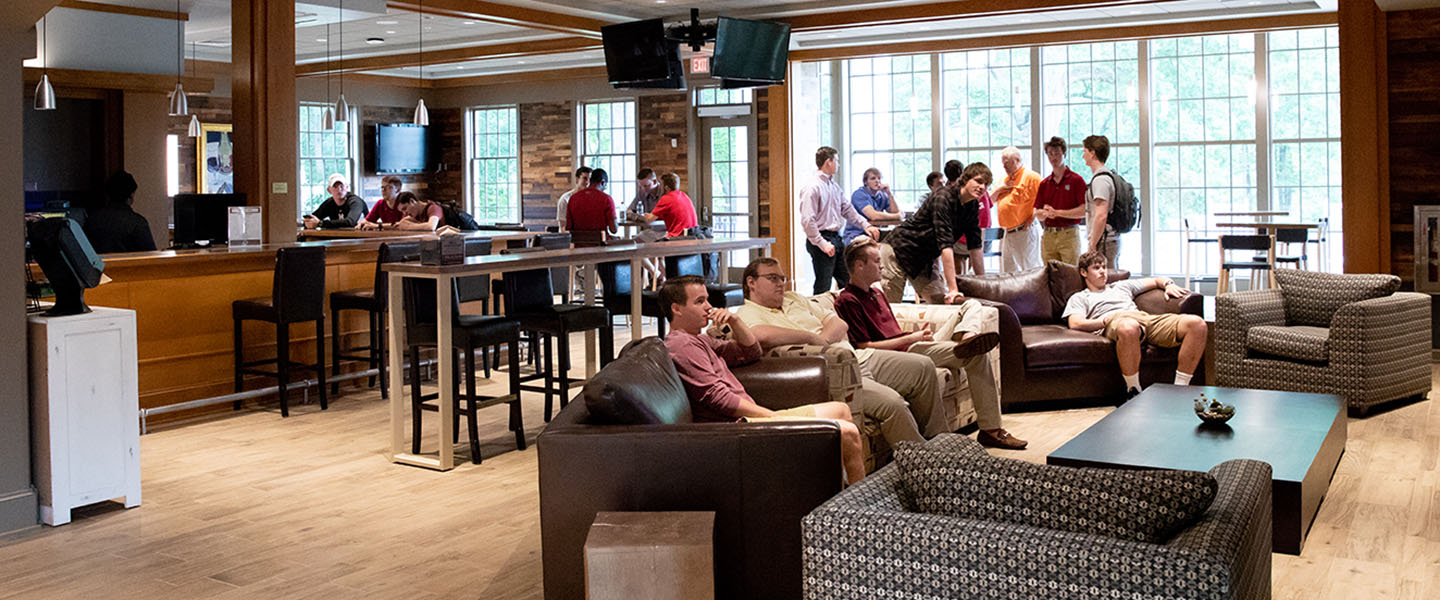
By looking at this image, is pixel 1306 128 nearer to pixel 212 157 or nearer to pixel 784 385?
pixel 784 385

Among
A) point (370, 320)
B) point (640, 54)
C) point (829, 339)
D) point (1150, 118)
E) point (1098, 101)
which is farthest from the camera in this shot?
point (1098, 101)

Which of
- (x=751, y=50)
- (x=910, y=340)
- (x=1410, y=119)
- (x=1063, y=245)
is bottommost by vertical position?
(x=910, y=340)

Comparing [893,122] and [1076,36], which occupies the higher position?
[1076,36]

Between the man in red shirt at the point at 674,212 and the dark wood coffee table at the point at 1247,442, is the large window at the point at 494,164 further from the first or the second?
the dark wood coffee table at the point at 1247,442

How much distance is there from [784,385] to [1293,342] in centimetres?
355

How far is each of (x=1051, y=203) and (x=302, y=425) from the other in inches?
207

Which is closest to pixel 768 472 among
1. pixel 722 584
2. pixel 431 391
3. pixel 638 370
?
pixel 722 584

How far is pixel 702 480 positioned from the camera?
332cm

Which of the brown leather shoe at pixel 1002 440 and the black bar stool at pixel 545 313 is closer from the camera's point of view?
the brown leather shoe at pixel 1002 440

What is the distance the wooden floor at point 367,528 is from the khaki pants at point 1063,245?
252cm

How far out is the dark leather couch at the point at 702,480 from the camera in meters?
3.29

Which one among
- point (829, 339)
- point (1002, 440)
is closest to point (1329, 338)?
point (1002, 440)

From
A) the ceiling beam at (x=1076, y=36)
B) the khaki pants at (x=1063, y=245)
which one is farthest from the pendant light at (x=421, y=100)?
the khaki pants at (x=1063, y=245)

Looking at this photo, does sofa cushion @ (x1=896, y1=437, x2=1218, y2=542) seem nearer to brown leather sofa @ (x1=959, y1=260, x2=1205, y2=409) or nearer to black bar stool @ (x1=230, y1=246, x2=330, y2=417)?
brown leather sofa @ (x1=959, y1=260, x2=1205, y2=409)
